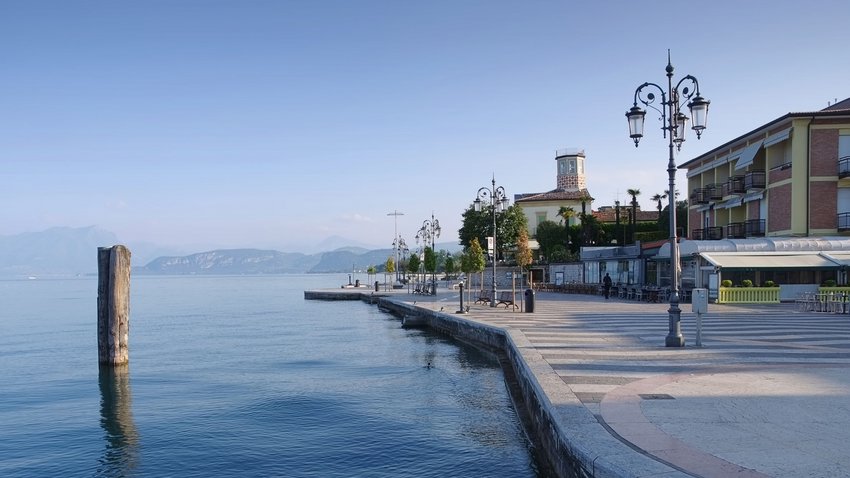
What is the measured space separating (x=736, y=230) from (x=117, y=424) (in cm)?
3983

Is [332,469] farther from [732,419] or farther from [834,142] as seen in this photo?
[834,142]

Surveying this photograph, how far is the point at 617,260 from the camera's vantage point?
4606cm

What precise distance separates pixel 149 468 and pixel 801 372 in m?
11.7

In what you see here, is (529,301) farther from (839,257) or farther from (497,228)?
(497,228)

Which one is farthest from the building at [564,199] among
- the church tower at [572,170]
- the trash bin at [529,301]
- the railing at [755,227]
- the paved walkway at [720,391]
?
the paved walkway at [720,391]

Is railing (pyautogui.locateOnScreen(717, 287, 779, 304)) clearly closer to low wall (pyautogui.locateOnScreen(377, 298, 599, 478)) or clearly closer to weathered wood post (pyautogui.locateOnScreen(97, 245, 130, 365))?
low wall (pyautogui.locateOnScreen(377, 298, 599, 478))

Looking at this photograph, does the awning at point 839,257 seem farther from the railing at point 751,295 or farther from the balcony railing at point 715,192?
the balcony railing at point 715,192

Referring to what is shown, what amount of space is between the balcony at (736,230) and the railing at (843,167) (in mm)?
6793

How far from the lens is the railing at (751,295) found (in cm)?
3253

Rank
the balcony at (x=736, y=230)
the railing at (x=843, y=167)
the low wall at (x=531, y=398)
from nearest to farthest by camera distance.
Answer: the low wall at (x=531, y=398), the railing at (x=843, y=167), the balcony at (x=736, y=230)

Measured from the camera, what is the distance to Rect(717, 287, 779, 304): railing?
32531 mm

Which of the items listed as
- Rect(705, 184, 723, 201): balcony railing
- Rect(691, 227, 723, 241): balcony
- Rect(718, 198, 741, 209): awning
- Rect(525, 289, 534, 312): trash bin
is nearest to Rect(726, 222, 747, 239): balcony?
Rect(691, 227, 723, 241): balcony

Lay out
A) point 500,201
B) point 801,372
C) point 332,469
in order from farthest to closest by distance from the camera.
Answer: point 500,201, point 801,372, point 332,469

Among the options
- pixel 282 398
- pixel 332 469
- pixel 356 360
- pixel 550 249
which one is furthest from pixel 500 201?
pixel 550 249
